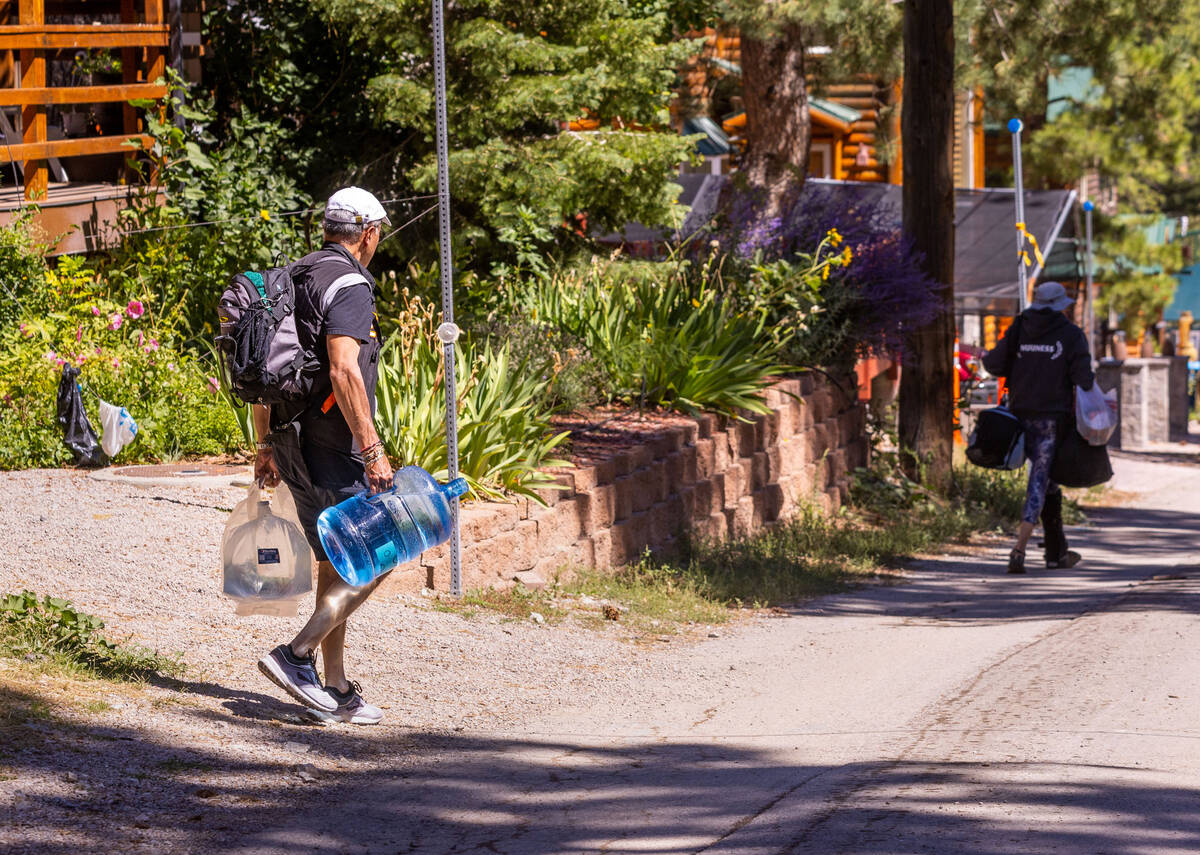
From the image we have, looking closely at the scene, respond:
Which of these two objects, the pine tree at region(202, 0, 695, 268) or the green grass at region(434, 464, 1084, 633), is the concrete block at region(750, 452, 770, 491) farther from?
the pine tree at region(202, 0, 695, 268)

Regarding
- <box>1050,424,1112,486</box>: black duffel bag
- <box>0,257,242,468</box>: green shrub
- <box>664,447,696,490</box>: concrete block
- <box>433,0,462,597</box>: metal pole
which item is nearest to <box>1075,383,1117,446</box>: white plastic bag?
<box>1050,424,1112,486</box>: black duffel bag

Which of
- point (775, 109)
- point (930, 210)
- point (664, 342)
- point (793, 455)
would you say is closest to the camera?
point (664, 342)

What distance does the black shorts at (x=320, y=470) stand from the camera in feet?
17.8

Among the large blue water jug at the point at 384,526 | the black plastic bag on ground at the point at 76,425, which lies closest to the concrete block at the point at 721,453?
the black plastic bag on ground at the point at 76,425

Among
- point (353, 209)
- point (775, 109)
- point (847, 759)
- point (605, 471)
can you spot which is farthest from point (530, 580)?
point (775, 109)

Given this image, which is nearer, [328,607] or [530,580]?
[328,607]

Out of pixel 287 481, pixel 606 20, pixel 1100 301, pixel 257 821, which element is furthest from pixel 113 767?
pixel 1100 301

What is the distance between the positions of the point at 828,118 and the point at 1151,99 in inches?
208

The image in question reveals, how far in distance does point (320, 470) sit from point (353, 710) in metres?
0.93

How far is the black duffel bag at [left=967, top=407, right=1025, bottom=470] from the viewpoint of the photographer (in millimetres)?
10625

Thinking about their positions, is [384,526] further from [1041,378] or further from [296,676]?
[1041,378]

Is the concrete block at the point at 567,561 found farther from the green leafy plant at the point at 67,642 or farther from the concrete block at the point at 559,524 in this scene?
the green leafy plant at the point at 67,642

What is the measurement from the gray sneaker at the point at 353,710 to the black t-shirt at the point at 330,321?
96cm

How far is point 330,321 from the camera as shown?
5.23m
